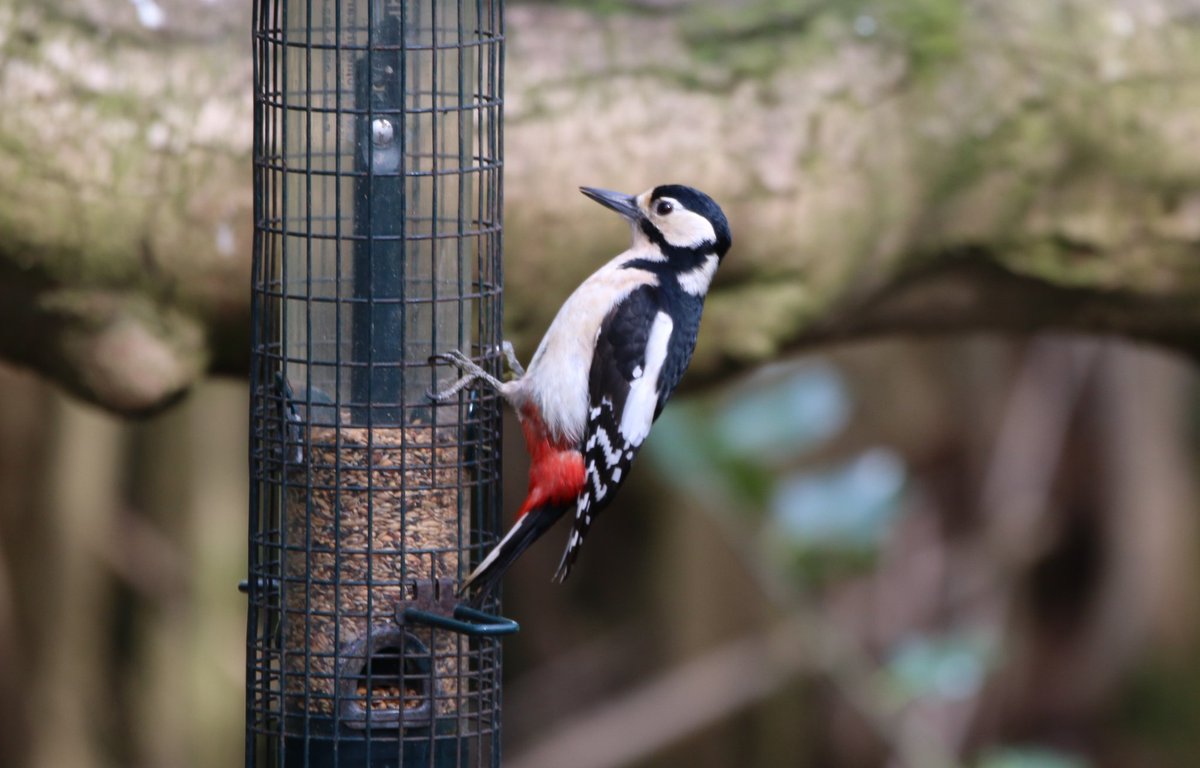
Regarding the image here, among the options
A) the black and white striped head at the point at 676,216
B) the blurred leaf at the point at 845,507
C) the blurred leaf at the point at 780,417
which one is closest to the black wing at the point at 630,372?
the black and white striped head at the point at 676,216

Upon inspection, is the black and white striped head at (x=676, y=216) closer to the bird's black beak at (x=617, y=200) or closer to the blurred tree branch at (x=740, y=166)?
the bird's black beak at (x=617, y=200)

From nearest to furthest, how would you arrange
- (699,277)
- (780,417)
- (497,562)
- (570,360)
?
1. (497,562)
2. (570,360)
3. (699,277)
4. (780,417)

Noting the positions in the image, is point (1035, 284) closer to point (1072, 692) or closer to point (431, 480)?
point (431, 480)

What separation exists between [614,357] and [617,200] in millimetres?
344

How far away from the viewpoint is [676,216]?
379 centimetres

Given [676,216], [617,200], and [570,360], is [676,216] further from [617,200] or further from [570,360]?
[570,360]

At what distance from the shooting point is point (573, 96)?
3934 millimetres

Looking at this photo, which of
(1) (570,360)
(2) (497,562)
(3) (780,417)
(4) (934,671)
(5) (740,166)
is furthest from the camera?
(3) (780,417)

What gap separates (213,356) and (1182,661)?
494cm

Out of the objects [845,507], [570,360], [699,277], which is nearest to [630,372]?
[570,360]

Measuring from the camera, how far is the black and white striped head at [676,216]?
3.75 metres

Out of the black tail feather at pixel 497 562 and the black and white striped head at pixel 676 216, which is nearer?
the black tail feather at pixel 497 562

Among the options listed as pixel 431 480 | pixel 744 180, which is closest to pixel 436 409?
pixel 431 480

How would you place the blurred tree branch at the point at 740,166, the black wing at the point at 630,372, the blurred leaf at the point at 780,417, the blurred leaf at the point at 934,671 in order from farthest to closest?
the blurred leaf at the point at 780,417
the blurred leaf at the point at 934,671
the black wing at the point at 630,372
the blurred tree branch at the point at 740,166
